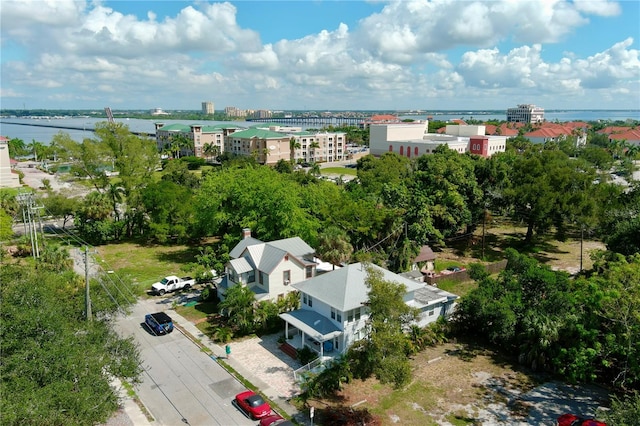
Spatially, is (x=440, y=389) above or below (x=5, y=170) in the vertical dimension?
below

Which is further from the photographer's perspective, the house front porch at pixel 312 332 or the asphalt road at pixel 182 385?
the house front porch at pixel 312 332

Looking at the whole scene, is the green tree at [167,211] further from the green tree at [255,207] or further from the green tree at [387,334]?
the green tree at [387,334]

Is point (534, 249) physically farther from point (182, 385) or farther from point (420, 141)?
point (420, 141)

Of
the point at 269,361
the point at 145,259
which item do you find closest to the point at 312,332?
the point at 269,361

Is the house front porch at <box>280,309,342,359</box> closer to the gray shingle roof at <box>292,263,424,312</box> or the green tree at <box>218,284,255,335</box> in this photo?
the gray shingle roof at <box>292,263,424,312</box>

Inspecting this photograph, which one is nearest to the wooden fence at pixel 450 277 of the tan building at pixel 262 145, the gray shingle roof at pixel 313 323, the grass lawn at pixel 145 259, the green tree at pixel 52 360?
the gray shingle roof at pixel 313 323

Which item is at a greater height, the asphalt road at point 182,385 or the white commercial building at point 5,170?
the white commercial building at point 5,170

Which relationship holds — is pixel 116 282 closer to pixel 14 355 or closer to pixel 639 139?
pixel 14 355
